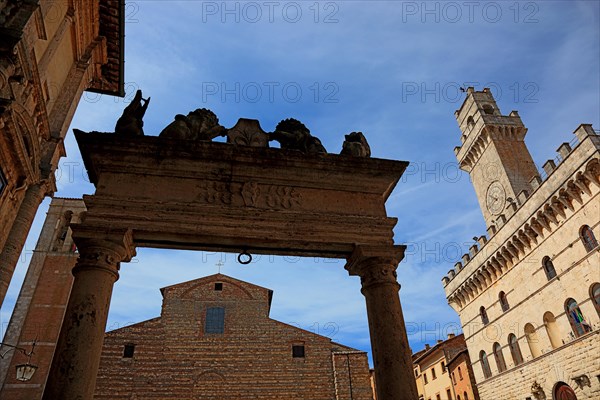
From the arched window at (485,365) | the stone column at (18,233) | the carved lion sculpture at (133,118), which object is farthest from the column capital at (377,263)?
the arched window at (485,365)

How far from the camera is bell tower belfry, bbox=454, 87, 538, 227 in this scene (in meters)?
29.2

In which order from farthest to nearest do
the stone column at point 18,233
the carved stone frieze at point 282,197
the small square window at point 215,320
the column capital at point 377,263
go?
1. the small square window at point 215,320
2. the stone column at point 18,233
3. the carved stone frieze at point 282,197
4. the column capital at point 377,263

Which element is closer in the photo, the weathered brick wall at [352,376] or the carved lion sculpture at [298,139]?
the carved lion sculpture at [298,139]

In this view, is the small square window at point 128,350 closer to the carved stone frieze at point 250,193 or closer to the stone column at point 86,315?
the stone column at point 86,315

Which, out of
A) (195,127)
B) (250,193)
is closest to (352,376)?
(250,193)

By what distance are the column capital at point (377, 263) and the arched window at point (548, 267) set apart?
1989 centimetres

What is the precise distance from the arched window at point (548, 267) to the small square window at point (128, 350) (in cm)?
2299

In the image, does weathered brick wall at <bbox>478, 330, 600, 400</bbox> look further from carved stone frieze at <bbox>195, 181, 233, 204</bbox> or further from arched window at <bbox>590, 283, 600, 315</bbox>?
carved stone frieze at <bbox>195, 181, 233, 204</bbox>

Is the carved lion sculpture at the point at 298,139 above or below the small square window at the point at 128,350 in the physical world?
below

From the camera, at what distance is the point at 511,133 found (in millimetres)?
31703

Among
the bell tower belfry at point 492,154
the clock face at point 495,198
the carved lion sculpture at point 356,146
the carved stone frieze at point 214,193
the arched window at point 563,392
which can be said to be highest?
the bell tower belfry at point 492,154

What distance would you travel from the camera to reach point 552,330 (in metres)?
20.7

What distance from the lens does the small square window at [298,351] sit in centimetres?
2383

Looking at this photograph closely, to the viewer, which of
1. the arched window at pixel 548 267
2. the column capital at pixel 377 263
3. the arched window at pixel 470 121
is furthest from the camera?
the arched window at pixel 470 121
